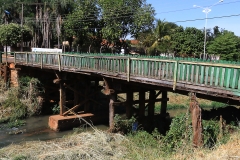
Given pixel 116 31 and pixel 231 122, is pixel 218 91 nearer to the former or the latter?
pixel 231 122

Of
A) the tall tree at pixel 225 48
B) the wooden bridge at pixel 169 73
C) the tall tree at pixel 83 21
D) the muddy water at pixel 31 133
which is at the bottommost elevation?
the muddy water at pixel 31 133

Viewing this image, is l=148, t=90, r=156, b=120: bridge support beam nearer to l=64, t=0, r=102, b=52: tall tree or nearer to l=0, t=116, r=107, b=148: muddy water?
l=0, t=116, r=107, b=148: muddy water

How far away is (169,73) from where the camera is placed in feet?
27.3

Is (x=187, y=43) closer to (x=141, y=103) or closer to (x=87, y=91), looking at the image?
(x=87, y=91)

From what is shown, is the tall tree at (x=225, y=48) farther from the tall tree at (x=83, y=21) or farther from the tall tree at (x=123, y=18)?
the tall tree at (x=83, y=21)

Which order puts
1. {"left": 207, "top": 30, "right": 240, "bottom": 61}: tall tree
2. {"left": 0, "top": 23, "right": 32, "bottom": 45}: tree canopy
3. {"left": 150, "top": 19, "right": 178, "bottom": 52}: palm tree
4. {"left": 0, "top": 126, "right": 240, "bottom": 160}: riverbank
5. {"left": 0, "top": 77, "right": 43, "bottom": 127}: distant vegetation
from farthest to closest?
1. {"left": 207, "top": 30, "right": 240, "bottom": 61}: tall tree
2. {"left": 150, "top": 19, "right": 178, "bottom": 52}: palm tree
3. {"left": 0, "top": 23, "right": 32, "bottom": 45}: tree canopy
4. {"left": 0, "top": 77, "right": 43, "bottom": 127}: distant vegetation
5. {"left": 0, "top": 126, "right": 240, "bottom": 160}: riverbank

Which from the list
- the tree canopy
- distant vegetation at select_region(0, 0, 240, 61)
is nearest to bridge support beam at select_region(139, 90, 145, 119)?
distant vegetation at select_region(0, 0, 240, 61)

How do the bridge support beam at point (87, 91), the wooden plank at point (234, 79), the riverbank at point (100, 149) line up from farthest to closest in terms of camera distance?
the bridge support beam at point (87, 91)
the riverbank at point (100, 149)
the wooden plank at point (234, 79)

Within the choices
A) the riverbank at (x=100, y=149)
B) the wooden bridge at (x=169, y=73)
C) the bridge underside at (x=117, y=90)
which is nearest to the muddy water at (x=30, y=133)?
the bridge underside at (x=117, y=90)

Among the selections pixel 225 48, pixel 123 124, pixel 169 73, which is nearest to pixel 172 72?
pixel 169 73

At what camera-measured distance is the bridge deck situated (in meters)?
6.73

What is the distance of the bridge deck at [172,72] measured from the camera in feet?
22.1

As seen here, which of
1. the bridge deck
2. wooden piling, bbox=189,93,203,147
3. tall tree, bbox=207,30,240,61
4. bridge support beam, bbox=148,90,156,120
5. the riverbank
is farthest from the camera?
tall tree, bbox=207,30,240,61

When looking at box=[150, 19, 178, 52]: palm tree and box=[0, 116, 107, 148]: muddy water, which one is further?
box=[150, 19, 178, 52]: palm tree
